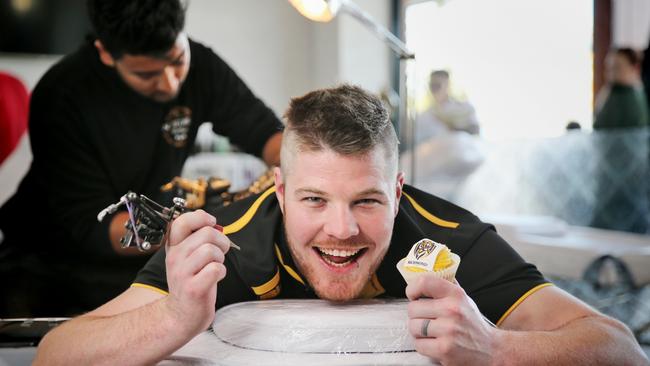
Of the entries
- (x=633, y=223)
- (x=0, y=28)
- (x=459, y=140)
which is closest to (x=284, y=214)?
(x=0, y=28)

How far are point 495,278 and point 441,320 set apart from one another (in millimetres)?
305

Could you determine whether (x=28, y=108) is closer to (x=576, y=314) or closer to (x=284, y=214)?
(x=284, y=214)

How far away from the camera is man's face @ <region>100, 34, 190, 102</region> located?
1401mm

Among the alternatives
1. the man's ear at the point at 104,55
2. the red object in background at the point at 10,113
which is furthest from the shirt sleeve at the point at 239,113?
the red object in background at the point at 10,113

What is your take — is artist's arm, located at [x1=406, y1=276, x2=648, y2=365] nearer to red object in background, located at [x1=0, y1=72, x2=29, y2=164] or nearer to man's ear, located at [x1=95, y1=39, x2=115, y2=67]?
man's ear, located at [x1=95, y1=39, x2=115, y2=67]

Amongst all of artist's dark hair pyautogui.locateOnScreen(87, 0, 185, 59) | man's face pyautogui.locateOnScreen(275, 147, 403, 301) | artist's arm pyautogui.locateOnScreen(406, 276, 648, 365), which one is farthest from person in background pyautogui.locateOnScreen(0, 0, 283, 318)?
artist's arm pyautogui.locateOnScreen(406, 276, 648, 365)

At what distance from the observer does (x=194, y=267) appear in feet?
3.11

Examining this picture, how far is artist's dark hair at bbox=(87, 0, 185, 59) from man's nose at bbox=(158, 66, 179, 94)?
5 centimetres

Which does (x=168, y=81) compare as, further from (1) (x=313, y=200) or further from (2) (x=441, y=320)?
(2) (x=441, y=320)

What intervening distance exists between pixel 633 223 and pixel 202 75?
7.80 feet

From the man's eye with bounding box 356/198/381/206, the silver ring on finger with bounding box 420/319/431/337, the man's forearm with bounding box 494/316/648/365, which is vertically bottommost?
the man's forearm with bounding box 494/316/648/365

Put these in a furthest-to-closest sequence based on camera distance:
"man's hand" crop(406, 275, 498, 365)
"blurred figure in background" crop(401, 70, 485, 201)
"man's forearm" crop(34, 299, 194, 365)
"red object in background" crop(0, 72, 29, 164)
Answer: "blurred figure in background" crop(401, 70, 485, 201) < "red object in background" crop(0, 72, 29, 164) < "man's forearm" crop(34, 299, 194, 365) < "man's hand" crop(406, 275, 498, 365)

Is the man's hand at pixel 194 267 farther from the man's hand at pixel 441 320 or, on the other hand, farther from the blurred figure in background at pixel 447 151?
the blurred figure in background at pixel 447 151

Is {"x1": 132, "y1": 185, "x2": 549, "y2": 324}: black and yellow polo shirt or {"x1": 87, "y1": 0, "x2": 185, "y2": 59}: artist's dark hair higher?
{"x1": 87, "y1": 0, "x2": 185, "y2": 59}: artist's dark hair
